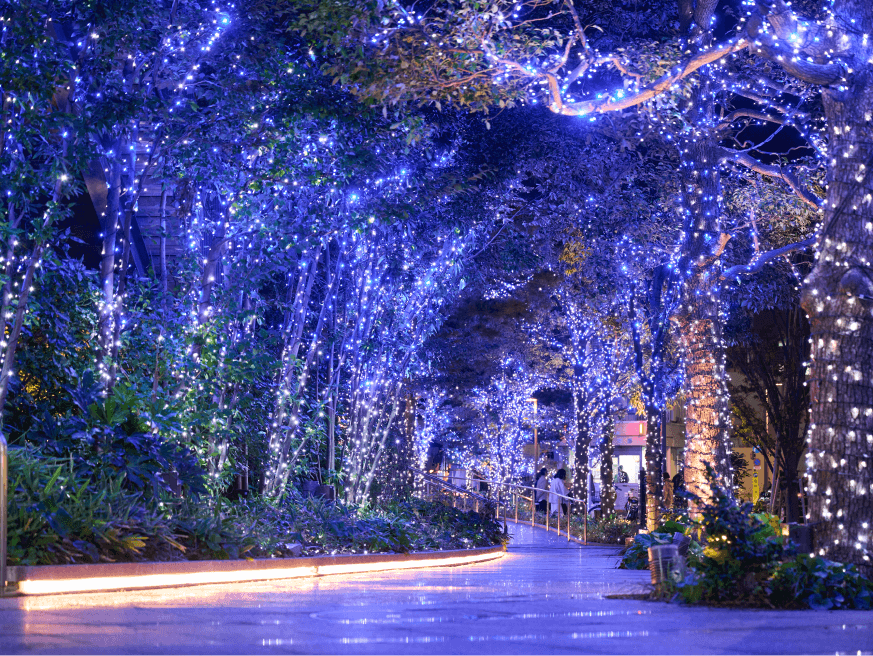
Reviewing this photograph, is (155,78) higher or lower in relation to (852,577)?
higher

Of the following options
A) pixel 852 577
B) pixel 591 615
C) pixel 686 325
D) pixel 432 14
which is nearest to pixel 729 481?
pixel 686 325

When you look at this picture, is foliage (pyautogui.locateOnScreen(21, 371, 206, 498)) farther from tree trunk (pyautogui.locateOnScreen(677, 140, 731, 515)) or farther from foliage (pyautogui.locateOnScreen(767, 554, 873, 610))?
tree trunk (pyautogui.locateOnScreen(677, 140, 731, 515))

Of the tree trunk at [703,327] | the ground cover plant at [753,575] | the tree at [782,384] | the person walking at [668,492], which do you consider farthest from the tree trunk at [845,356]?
the tree at [782,384]

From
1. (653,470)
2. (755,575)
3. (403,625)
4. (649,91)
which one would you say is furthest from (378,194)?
(403,625)

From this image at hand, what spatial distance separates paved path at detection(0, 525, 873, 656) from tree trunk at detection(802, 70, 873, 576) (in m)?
1.43

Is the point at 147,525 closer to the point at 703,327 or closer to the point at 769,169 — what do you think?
the point at 703,327

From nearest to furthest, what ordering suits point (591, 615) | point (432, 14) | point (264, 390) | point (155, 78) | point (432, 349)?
1. point (591, 615)
2. point (155, 78)
3. point (432, 14)
4. point (264, 390)
5. point (432, 349)

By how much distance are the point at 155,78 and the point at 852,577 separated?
863 cm

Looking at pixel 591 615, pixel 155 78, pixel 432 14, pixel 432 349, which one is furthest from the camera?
pixel 432 349

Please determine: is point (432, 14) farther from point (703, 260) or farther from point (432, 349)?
point (432, 349)

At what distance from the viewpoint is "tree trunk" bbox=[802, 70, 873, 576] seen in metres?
8.01

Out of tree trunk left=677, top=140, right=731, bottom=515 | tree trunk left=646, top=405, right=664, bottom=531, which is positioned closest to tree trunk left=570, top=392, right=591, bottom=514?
tree trunk left=646, top=405, right=664, bottom=531

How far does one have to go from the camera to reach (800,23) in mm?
8727

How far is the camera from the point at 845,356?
8164 millimetres
